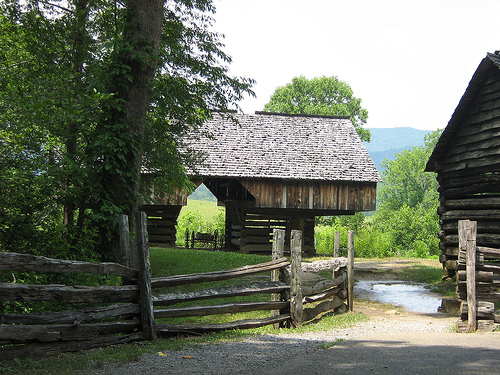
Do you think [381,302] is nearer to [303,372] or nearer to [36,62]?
[303,372]

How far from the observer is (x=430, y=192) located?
6544cm

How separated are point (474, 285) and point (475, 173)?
7390 mm

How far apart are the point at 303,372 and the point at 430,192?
2547 inches

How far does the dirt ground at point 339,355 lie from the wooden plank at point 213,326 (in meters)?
0.61

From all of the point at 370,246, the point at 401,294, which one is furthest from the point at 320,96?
the point at 401,294

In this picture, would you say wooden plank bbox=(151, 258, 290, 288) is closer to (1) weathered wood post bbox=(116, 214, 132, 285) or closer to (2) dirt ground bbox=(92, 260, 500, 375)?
(1) weathered wood post bbox=(116, 214, 132, 285)

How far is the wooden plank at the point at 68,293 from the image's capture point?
17.4 feet

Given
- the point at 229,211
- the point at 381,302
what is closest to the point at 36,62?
the point at 381,302

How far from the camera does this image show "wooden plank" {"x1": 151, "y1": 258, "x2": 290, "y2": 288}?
6836mm

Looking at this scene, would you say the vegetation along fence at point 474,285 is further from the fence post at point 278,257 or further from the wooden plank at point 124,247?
the wooden plank at point 124,247

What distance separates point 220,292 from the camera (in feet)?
24.5

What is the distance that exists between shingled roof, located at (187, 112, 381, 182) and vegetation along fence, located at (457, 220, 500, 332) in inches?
559

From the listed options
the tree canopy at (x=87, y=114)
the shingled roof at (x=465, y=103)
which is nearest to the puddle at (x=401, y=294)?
the shingled roof at (x=465, y=103)

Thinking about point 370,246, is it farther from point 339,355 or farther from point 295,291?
point 339,355
